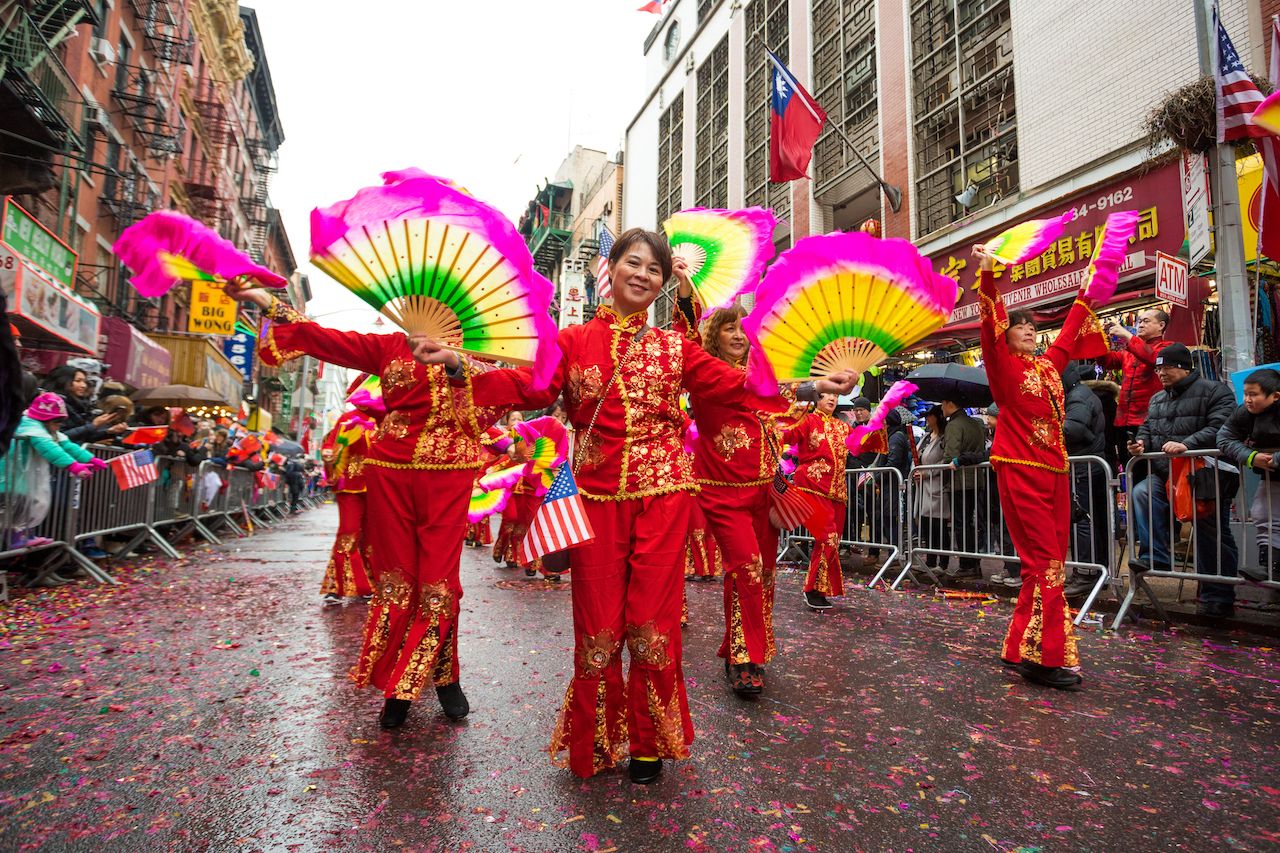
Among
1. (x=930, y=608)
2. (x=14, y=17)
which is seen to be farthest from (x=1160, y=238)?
(x=14, y=17)

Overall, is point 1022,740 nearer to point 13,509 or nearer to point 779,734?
point 779,734

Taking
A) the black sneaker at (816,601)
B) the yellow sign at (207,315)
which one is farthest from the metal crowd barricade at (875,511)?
the yellow sign at (207,315)

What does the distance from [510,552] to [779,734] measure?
6371 mm

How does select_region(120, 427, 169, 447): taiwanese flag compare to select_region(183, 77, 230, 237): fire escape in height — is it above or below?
→ below

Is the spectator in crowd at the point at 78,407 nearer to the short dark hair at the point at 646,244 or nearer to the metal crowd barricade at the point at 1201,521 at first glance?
the short dark hair at the point at 646,244

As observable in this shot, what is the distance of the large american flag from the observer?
6832mm

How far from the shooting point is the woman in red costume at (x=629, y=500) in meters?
2.60

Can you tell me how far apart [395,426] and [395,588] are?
0.74 metres

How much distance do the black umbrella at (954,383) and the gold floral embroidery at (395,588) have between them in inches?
222

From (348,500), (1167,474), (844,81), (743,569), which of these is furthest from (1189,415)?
(844,81)

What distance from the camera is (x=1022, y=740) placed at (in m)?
3.04

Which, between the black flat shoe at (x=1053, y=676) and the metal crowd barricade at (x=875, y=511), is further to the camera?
the metal crowd barricade at (x=875, y=511)

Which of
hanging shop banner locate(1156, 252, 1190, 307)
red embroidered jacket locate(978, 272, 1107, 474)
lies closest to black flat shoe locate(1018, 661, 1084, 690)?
red embroidered jacket locate(978, 272, 1107, 474)

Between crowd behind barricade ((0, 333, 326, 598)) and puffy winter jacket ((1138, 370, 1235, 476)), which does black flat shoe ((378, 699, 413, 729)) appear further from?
puffy winter jacket ((1138, 370, 1235, 476))
